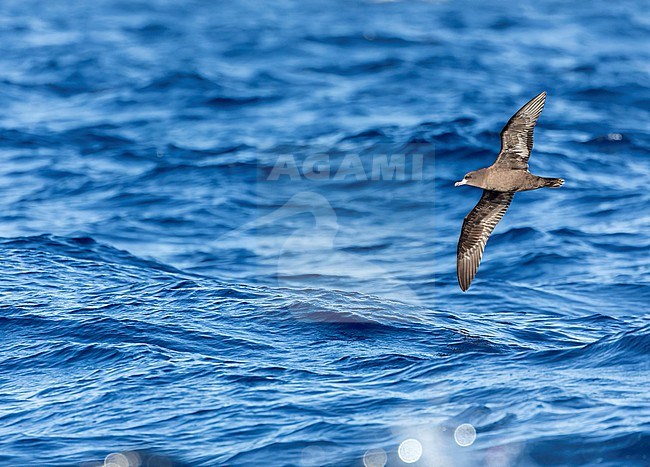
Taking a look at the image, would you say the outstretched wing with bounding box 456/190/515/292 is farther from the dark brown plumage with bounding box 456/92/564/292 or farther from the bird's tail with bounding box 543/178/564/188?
the bird's tail with bounding box 543/178/564/188

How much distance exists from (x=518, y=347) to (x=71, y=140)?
11.2 m

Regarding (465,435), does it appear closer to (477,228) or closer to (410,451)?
(410,451)

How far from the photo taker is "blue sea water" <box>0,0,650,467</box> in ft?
30.7

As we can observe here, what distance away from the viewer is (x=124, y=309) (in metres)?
12.0

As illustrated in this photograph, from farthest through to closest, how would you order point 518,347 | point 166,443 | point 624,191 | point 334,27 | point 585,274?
point 334,27, point 624,191, point 585,274, point 518,347, point 166,443

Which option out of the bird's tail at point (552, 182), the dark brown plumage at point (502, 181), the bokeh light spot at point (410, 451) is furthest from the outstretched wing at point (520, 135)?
the bokeh light spot at point (410, 451)

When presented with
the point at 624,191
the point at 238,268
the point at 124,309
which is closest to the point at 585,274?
the point at 624,191

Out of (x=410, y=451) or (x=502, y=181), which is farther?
(x=502, y=181)

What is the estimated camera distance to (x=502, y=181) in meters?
10.2

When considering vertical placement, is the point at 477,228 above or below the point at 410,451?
above

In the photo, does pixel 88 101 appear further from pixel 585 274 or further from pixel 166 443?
pixel 166 443

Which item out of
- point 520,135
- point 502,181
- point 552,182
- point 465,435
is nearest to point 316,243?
point 502,181

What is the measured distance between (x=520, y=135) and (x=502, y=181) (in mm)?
569

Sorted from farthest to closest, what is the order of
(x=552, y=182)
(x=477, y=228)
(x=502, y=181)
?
(x=477, y=228) < (x=502, y=181) < (x=552, y=182)
